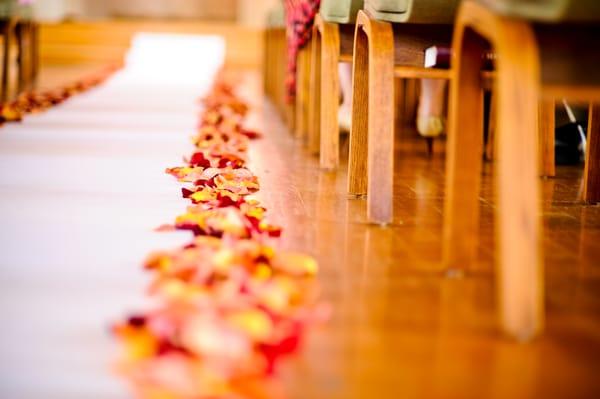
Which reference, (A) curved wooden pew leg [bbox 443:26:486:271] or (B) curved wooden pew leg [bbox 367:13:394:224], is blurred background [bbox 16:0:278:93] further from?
(A) curved wooden pew leg [bbox 443:26:486:271]

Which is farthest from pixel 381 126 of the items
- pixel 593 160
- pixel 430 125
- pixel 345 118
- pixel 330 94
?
pixel 345 118

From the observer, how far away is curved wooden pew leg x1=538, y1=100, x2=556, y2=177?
2.86m

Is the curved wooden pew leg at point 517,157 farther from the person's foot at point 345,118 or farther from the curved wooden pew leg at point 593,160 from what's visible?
the person's foot at point 345,118

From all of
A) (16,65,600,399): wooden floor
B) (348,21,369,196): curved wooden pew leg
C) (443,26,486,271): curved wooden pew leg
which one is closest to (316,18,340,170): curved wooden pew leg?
(16,65,600,399): wooden floor

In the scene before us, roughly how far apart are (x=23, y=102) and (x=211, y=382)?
13.4 ft

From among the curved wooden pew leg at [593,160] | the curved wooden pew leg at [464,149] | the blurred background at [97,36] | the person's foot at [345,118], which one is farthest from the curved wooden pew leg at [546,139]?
the blurred background at [97,36]

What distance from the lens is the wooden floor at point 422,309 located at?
1.13 m

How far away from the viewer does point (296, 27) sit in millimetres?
3662

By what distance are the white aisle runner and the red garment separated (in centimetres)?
49

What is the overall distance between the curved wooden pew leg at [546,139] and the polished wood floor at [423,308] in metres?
0.33

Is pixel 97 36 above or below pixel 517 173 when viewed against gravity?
above

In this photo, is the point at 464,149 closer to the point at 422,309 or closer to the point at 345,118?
the point at 422,309

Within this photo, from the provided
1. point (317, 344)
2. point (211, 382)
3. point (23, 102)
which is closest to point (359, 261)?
point (317, 344)

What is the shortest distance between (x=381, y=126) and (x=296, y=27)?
5.53 ft
